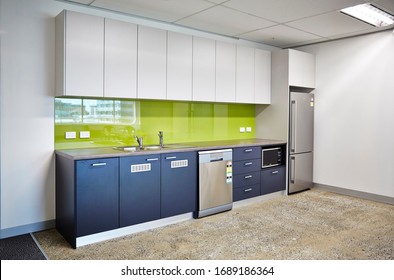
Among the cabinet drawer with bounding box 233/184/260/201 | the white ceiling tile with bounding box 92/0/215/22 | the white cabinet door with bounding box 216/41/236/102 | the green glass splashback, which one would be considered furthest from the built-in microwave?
the white ceiling tile with bounding box 92/0/215/22

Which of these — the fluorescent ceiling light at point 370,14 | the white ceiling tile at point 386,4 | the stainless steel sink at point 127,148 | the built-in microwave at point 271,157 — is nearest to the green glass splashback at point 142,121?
the stainless steel sink at point 127,148

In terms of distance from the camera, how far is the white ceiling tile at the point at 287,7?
352 centimetres

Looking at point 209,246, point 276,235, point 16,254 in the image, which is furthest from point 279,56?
point 16,254

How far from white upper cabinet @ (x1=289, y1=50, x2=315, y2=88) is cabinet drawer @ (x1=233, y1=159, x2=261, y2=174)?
147cm

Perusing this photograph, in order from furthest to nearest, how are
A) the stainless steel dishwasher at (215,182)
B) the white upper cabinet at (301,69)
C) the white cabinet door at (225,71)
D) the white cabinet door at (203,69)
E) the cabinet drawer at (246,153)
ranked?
the white upper cabinet at (301,69)
the white cabinet door at (225,71)
the cabinet drawer at (246,153)
the white cabinet door at (203,69)
the stainless steel dishwasher at (215,182)

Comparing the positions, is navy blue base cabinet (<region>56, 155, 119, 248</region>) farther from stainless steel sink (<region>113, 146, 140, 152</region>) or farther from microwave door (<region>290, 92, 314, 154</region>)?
microwave door (<region>290, 92, 314, 154</region>)

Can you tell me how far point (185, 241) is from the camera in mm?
3301

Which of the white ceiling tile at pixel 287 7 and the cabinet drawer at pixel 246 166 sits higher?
the white ceiling tile at pixel 287 7

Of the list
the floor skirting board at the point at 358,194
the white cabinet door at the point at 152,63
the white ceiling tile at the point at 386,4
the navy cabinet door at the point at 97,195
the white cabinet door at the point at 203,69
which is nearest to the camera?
the navy cabinet door at the point at 97,195

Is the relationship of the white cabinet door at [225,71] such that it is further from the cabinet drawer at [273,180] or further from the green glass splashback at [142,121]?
the cabinet drawer at [273,180]

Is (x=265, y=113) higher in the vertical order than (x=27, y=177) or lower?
higher

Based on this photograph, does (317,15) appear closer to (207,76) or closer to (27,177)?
(207,76)

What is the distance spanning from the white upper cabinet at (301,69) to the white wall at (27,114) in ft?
11.0
